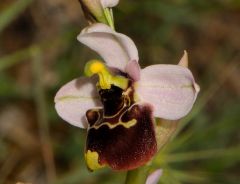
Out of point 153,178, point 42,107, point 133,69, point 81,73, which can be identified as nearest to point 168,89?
point 133,69

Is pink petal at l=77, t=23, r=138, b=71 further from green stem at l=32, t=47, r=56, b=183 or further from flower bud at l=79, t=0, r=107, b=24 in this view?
green stem at l=32, t=47, r=56, b=183

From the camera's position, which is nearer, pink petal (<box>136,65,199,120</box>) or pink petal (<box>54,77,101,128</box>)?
pink petal (<box>136,65,199,120</box>)

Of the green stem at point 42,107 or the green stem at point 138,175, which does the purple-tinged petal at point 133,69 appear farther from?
the green stem at point 42,107

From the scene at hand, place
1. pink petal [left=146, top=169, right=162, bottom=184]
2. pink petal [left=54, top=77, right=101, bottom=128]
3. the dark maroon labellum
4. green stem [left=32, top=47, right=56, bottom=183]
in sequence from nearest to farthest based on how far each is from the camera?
the dark maroon labellum < pink petal [left=146, top=169, right=162, bottom=184] < pink petal [left=54, top=77, right=101, bottom=128] < green stem [left=32, top=47, right=56, bottom=183]

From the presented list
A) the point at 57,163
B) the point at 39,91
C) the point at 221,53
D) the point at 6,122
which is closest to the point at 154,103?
the point at 39,91

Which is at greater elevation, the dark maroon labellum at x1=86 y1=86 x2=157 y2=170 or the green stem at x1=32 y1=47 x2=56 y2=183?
the dark maroon labellum at x1=86 y1=86 x2=157 y2=170

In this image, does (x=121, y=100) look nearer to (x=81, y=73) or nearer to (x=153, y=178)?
(x=153, y=178)

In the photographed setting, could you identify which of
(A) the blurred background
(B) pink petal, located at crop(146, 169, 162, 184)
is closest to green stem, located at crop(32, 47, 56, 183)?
(A) the blurred background
